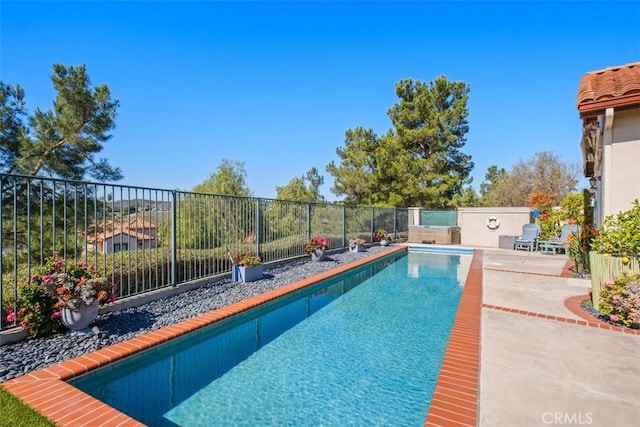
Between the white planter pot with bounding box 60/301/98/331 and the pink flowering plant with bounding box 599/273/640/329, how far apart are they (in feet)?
24.0

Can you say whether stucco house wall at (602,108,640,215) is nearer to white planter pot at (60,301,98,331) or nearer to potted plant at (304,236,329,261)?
potted plant at (304,236,329,261)

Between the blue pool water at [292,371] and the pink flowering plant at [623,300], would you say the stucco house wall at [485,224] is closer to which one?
the blue pool water at [292,371]

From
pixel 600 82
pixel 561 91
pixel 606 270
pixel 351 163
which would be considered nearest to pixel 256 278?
pixel 606 270

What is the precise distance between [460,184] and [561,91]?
11.4m

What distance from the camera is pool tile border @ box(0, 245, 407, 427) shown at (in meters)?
2.71

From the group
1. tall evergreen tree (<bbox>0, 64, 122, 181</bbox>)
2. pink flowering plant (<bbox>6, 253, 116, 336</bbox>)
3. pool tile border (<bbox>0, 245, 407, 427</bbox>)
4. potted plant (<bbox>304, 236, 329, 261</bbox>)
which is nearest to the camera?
pool tile border (<bbox>0, 245, 407, 427</bbox>)

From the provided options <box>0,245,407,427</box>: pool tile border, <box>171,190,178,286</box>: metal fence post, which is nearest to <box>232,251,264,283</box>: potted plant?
<box>171,190,178,286</box>: metal fence post

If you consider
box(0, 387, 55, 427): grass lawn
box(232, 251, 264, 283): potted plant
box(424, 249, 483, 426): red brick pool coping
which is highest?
box(232, 251, 264, 283): potted plant

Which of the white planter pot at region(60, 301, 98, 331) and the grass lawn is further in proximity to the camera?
the white planter pot at region(60, 301, 98, 331)

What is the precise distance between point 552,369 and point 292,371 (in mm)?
2840

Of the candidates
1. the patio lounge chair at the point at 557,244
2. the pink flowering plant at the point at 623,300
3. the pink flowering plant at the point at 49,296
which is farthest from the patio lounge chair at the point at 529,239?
the pink flowering plant at the point at 49,296

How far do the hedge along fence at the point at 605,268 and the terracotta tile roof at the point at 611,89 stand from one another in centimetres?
242

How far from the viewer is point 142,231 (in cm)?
644

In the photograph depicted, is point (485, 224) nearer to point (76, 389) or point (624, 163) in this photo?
point (624, 163)
